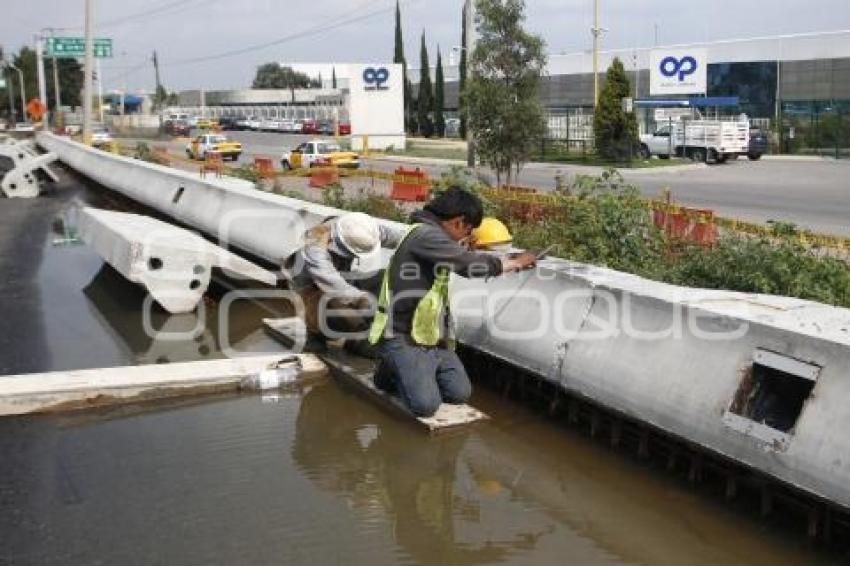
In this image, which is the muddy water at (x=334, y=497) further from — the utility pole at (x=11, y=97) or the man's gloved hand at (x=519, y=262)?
the utility pole at (x=11, y=97)

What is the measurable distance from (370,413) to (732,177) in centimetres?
2762

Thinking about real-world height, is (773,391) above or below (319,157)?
below

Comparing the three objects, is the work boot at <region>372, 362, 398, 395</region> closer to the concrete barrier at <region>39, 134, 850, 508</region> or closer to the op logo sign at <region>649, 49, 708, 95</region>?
the concrete barrier at <region>39, 134, 850, 508</region>

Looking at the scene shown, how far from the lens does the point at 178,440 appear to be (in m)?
5.79

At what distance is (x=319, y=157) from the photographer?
36.5 m

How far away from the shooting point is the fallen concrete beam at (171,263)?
8961mm

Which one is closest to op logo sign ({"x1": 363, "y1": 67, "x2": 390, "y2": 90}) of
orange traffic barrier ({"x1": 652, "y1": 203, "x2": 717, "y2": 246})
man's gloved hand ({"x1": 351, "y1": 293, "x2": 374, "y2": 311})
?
orange traffic barrier ({"x1": 652, "y1": 203, "x2": 717, "y2": 246})

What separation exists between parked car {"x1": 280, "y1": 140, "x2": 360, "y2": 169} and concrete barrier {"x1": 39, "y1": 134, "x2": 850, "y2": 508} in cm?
2963

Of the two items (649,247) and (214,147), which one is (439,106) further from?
(649,247)

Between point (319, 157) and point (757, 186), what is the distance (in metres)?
16.7

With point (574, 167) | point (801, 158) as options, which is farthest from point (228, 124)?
point (801, 158)

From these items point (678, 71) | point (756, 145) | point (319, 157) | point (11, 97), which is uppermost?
point (11, 97)

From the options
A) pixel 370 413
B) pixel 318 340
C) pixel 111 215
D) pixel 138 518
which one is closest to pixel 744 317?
pixel 370 413

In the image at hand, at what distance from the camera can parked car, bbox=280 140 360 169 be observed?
36.1 m
